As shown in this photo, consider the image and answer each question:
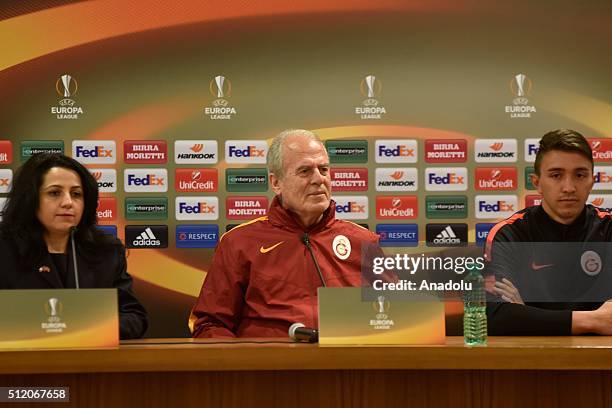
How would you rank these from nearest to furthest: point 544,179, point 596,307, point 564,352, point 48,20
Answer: point 564,352, point 596,307, point 544,179, point 48,20

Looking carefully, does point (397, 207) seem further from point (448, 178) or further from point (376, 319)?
point (376, 319)

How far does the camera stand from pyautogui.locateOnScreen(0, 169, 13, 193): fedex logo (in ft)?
12.0

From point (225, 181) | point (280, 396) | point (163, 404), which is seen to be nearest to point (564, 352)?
point (280, 396)

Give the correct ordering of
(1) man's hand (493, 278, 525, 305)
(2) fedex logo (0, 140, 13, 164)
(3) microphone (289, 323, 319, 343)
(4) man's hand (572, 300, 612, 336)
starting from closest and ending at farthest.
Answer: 1. (3) microphone (289, 323, 319, 343)
2. (4) man's hand (572, 300, 612, 336)
3. (1) man's hand (493, 278, 525, 305)
4. (2) fedex logo (0, 140, 13, 164)

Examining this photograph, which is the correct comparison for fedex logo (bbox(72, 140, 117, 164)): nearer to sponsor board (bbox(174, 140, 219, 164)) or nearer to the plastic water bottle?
sponsor board (bbox(174, 140, 219, 164))

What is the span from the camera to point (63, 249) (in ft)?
8.69

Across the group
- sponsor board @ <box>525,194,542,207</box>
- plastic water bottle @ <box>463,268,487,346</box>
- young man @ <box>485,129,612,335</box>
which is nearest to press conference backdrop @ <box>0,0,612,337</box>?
sponsor board @ <box>525,194,542,207</box>

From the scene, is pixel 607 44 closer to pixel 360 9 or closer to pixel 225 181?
pixel 360 9

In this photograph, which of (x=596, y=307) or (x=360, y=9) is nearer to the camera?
(x=596, y=307)

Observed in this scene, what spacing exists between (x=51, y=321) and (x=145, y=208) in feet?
6.47

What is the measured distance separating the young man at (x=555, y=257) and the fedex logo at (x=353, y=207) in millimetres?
965

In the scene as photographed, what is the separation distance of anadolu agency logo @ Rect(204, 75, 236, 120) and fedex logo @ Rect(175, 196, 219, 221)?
1.38ft

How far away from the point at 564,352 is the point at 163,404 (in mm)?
920

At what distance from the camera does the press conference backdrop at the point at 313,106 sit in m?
3.68
